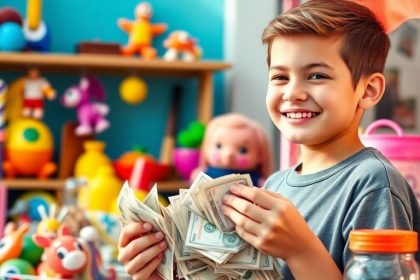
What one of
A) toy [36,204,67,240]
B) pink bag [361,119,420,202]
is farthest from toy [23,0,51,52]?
pink bag [361,119,420,202]

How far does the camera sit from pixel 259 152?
10.3ft

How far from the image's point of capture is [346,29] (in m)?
1.13

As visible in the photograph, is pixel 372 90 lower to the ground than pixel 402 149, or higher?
higher

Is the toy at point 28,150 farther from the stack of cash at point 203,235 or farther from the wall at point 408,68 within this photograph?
the stack of cash at point 203,235

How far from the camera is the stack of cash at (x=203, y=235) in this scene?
3.41ft

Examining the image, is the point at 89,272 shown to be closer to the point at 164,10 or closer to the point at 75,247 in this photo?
the point at 75,247

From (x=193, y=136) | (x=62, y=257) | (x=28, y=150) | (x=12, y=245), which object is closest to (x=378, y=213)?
(x=62, y=257)

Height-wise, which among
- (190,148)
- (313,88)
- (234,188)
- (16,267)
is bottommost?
(190,148)

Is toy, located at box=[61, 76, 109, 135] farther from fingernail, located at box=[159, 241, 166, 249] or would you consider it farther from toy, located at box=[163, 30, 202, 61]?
fingernail, located at box=[159, 241, 166, 249]

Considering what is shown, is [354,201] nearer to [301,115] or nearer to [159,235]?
[301,115]

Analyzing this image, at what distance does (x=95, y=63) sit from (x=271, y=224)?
2.57m

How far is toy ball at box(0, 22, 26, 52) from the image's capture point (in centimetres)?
337

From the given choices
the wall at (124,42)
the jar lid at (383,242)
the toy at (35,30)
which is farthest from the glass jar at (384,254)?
the wall at (124,42)

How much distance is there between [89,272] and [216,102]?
2025mm
